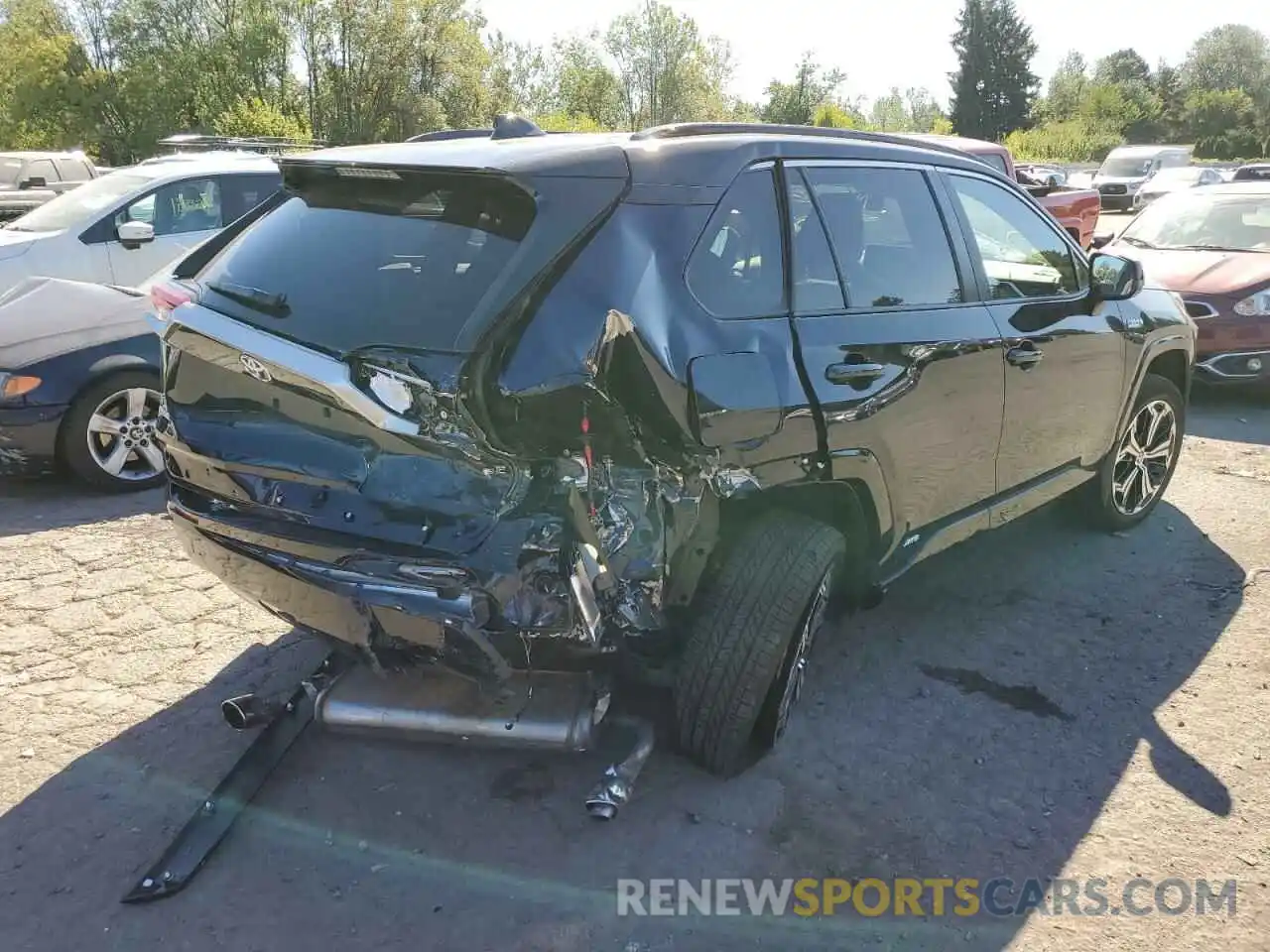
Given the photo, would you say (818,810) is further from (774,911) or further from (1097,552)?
(1097,552)

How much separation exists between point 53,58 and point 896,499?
44.5 meters

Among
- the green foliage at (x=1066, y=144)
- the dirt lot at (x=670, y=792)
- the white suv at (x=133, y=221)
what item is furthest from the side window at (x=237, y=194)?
the green foliage at (x=1066, y=144)

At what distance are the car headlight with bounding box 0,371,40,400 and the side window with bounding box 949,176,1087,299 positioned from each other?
4604 mm

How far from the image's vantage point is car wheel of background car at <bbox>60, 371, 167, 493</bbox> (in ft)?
17.8

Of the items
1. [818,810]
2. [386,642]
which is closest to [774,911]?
[818,810]

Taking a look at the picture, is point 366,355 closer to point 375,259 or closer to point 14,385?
point 375,259

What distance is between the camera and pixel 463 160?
108 inches

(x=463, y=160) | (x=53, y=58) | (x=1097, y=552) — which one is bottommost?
(x=1097, y=552)

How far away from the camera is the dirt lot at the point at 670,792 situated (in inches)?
102

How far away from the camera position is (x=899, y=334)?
3.32 metres

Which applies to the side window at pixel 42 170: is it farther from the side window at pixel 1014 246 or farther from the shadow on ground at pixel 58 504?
the side window at pixel 1014 246

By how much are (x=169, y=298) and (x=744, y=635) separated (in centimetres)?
214

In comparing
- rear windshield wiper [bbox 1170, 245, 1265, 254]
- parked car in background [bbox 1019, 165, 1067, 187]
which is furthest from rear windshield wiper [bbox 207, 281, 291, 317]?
parked car in background [bbox 1019, 165, 1067, 187]

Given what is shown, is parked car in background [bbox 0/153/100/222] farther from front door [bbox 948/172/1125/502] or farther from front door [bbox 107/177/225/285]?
front door [bbox 948/172/1125/502]
